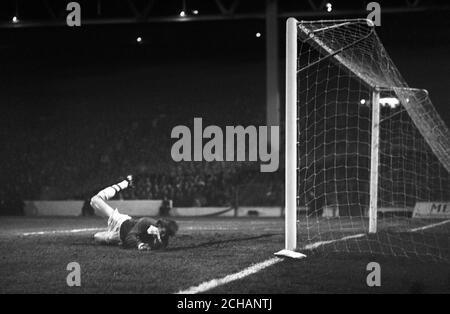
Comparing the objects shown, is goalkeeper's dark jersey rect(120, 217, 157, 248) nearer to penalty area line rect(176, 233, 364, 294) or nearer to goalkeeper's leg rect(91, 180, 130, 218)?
goalkeeper's leg rect(91, 180, 130, 218)

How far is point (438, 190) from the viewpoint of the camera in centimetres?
1833

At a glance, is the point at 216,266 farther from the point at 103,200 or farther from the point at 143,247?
the point at 103,200

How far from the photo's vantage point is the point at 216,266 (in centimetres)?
715

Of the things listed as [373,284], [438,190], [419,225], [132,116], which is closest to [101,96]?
[132,116]

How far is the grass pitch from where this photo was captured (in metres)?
5.82

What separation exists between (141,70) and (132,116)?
80.8 inches

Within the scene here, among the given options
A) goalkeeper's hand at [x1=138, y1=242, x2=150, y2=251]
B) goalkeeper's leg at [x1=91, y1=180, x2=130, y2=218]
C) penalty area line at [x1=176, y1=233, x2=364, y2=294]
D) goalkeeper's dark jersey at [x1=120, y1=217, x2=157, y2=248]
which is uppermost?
goalkeeper's leg at [x1=91, y1=180, x2=130, y2=218]

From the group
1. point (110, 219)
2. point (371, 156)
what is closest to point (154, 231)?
point (110, 219)

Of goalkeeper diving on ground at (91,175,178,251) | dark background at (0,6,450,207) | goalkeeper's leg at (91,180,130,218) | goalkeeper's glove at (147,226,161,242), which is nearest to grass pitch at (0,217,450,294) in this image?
goalkeeper diving on ground at (91,175,178,251)

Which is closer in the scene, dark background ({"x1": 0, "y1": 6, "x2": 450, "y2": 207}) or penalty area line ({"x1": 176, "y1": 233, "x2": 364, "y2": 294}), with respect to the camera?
penalty area line ({"x1": 176, "y1": 233, "x2": 364, "y2": 294})

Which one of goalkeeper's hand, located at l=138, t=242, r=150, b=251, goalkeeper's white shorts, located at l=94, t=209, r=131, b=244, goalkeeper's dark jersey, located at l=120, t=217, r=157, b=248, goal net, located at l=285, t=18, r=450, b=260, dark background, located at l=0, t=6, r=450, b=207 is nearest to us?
goal net, located at l=285, t=18, r=450, b=260

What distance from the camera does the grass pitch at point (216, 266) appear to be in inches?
229

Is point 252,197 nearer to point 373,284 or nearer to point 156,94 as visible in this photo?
point 156,94
